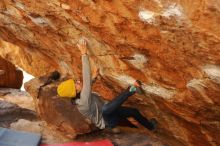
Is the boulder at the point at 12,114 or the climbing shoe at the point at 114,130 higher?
the boulder at the point at 12,114

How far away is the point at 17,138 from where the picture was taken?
6.89 m

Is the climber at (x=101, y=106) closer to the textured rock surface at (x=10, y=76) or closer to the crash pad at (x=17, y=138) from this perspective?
the crash pad at (x=17, y=138)

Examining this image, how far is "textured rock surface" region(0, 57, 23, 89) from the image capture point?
44.5 feet

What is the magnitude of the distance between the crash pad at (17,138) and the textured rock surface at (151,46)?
2.04 metres

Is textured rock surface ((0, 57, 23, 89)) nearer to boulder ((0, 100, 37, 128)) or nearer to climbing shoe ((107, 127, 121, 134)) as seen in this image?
boulder ((0, 100, 37, 128))

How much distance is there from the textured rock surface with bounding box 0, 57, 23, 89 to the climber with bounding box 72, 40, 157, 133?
6863 millimetres

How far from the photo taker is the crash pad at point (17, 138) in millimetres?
6668

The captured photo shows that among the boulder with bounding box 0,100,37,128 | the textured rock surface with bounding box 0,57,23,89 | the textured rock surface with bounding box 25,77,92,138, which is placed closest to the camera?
the textured rock surface with bounding box 25,77,92,138

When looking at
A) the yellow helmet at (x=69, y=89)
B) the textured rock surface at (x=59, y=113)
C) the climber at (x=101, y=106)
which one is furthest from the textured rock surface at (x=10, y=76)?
the yellow helmet at (x=69, y=89)

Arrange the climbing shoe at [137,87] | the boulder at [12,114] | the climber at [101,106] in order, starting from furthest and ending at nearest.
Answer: the boulder at [12,114], the climbing shoe at [137,87], the climber at [101,106]

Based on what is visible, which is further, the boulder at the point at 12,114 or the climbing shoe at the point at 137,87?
the boulder at the point at 12,114

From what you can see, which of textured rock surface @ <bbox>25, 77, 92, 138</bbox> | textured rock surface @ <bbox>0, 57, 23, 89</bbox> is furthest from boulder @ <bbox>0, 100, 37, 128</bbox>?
textured rock surface @ <bbox>0, 57, 23, 89</bbox>

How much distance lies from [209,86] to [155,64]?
3.37ft

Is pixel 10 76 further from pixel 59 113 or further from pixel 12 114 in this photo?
pixel 59 113
